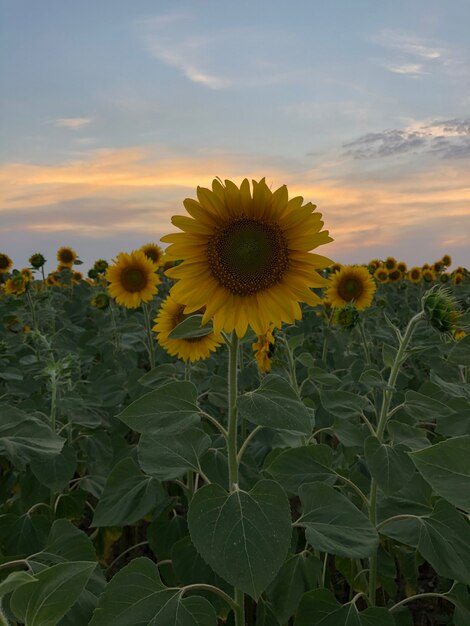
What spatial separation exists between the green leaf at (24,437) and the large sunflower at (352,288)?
4138 millimetres

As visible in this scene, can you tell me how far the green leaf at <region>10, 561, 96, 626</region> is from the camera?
47.2 inches

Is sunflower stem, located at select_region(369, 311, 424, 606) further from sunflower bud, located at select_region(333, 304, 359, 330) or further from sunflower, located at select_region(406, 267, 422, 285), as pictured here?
sunflower, located at select_region(406, 267, 422, 285)

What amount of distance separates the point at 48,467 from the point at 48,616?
136 cm

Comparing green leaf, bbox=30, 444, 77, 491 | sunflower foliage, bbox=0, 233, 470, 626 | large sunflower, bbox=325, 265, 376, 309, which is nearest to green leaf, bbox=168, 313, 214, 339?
sunflower foliage, bbox=0, 233, 470, 626

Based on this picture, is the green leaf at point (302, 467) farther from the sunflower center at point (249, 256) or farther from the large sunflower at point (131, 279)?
the large sunflower at point (131, 279)

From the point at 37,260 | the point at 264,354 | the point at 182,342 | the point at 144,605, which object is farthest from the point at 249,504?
the point at 37,260

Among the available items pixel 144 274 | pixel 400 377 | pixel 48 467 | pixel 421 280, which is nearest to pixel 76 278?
→ pixel 421 280

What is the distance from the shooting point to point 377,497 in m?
2.17

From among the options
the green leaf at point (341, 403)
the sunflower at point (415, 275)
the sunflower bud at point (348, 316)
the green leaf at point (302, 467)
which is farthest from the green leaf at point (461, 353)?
the sunflower at point (415, 275)

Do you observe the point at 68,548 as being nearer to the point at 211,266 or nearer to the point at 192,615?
the point at 192,615

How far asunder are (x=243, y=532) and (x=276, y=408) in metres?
0.28

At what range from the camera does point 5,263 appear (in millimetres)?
9617

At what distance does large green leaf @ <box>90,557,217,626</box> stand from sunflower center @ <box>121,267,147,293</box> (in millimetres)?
3698

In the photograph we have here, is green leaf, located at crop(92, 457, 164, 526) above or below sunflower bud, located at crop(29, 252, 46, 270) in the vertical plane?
below
